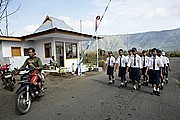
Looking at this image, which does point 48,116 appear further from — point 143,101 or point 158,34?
point 158,34

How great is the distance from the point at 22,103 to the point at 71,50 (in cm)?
998

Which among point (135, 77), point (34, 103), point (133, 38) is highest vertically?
point (133, 38)

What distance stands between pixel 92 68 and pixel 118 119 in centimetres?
883

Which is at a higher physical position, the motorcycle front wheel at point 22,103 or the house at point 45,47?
the house at point 45,47

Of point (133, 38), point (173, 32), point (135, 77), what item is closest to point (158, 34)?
point (173, 32)

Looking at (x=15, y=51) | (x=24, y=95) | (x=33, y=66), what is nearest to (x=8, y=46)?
(x=15, y=51)

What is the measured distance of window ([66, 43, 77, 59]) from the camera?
12967 millimetres

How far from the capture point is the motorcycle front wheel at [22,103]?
3.43 m

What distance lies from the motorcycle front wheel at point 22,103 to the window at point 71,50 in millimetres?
9217

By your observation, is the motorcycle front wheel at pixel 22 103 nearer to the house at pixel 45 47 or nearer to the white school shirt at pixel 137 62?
the white school shirt at pixel 137 62

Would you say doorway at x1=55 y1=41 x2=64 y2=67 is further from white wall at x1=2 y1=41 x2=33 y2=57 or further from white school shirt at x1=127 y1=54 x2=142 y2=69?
white school shirt at x1=127 y1=54 x2=142 y2=69

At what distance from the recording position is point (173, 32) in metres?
47.2

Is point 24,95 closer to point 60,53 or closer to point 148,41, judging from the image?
point 60,53

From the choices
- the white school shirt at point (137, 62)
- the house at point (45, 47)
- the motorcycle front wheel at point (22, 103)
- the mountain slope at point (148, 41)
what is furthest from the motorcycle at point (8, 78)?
the mountain slope at point (148, 41)
